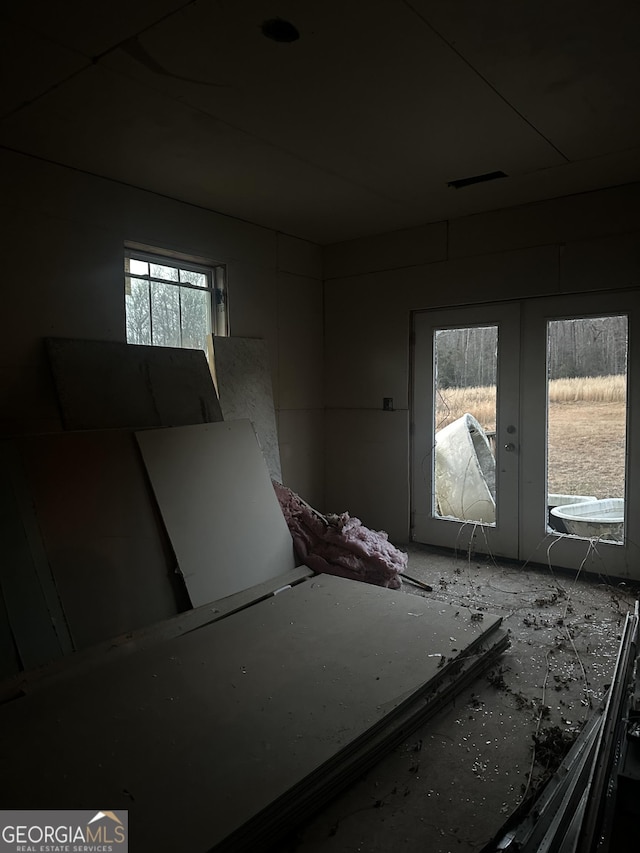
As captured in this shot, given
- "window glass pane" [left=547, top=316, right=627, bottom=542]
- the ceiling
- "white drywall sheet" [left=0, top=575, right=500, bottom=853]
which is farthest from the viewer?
"window glass pane" [left=547, top=316, right=627, bottom=542]

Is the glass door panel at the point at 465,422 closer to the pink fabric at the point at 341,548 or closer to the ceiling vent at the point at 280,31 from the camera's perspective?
the pink fabric at the point at 341,548

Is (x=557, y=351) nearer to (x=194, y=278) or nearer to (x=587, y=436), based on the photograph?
(x=587, y=436)

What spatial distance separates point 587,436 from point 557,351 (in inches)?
26.5

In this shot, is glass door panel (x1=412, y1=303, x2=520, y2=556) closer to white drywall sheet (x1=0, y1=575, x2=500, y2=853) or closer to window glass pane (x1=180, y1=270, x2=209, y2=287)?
white drywall sheet (x1=0, y1=575, x2=500, y2=853)

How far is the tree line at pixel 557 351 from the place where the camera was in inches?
156

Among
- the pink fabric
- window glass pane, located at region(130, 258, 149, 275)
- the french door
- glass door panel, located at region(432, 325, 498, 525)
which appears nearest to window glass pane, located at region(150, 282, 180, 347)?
window glass pane, located at region(130, 258, 149, 275)

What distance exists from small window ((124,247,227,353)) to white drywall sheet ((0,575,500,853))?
2.10 m

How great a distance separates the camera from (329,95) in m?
2.62

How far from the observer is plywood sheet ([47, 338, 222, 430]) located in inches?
134

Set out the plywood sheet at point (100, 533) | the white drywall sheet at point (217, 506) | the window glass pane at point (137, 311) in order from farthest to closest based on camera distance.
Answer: the window glass pane at point (137, 311), the white drywall sheet at point (217, 506), the plywood sheet at point (100, 533)

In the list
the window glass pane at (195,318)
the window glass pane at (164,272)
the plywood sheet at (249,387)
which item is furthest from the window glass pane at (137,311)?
the plywood sheet at (249,387)

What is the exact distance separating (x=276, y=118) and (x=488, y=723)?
3047mm

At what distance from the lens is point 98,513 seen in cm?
315

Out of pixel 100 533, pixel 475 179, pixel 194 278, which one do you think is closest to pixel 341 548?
pixel 100 533
